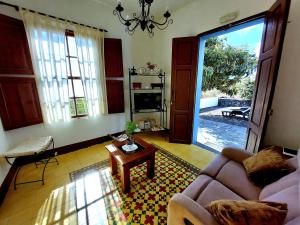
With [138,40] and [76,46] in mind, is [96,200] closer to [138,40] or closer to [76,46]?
[76,46]

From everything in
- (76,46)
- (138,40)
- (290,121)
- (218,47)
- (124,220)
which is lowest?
(124,220)

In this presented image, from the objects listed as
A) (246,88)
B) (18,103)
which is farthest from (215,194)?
(246,88)

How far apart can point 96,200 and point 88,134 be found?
163cm

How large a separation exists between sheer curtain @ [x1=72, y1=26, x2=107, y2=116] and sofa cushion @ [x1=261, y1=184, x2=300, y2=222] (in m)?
2.93

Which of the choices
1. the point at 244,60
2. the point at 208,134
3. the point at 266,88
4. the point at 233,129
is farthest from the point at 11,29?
the point at 244,60

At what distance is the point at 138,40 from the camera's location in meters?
3.50

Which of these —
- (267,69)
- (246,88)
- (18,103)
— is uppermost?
(267,69)

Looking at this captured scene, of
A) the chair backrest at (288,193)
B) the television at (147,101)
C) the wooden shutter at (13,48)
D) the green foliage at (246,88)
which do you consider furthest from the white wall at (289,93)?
the green foliage at (246,88)

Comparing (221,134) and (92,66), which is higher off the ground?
(92,66)

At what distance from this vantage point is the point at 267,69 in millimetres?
1753

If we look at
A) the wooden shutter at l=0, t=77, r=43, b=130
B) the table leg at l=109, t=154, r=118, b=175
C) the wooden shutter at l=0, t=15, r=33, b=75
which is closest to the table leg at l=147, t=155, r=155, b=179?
the table leg at l=109, t=154, r=118, b=175

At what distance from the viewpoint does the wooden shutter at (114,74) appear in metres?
3.00

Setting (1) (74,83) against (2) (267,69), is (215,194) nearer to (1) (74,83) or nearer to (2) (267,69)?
(2) (267,69)

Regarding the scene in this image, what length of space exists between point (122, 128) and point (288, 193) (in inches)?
123
